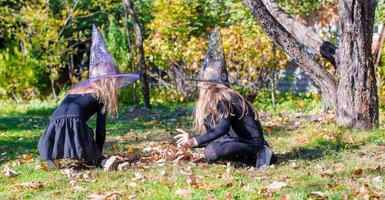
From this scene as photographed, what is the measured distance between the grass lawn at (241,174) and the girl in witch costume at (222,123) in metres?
0.14

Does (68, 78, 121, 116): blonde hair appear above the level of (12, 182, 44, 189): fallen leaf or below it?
above

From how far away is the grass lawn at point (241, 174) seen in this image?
15.8 ft

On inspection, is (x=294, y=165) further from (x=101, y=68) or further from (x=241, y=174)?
(x=101, y=68)

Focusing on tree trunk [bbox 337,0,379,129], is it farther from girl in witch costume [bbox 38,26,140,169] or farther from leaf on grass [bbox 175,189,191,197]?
leaf on grass [bbox 175,189,191,197]

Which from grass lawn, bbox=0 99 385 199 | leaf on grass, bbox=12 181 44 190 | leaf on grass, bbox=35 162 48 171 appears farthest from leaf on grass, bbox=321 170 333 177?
leaf on grass, bbox=35 162 48 171

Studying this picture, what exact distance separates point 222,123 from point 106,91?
3.99 ft

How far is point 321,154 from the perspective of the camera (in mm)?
6656

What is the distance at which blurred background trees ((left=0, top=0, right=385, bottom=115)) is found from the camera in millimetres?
13570

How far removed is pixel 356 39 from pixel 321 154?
1.69 meters

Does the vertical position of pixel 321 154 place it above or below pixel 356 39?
below

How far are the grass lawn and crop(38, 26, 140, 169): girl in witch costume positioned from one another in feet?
0.62

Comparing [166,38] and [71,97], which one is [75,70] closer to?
[166,38]

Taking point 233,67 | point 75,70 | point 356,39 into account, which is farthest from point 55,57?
point 356,39

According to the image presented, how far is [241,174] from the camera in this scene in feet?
18.3
